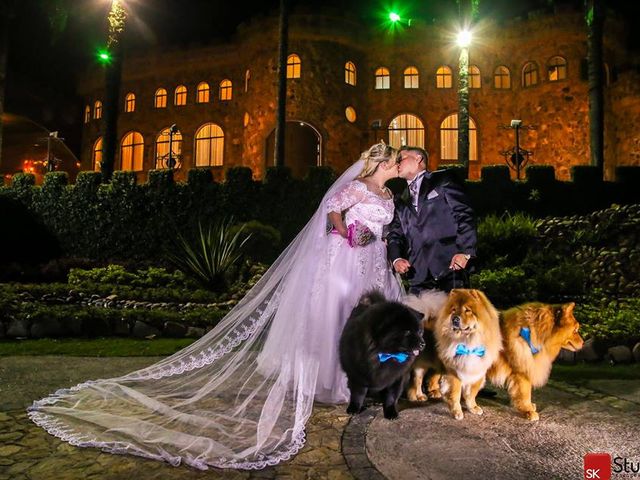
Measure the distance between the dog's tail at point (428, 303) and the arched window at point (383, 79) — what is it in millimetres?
22644

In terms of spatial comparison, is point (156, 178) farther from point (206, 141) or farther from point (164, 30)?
point (164, 30)

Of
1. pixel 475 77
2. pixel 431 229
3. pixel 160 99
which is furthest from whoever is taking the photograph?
pixel 160 99

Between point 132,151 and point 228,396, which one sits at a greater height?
point 132,151

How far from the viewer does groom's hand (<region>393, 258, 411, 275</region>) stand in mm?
4452

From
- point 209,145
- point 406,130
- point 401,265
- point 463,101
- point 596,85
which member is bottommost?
point 401,265

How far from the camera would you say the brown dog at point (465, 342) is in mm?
3510

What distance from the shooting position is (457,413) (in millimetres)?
3730

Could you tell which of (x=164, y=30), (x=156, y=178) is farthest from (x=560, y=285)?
(x=164, y=30)

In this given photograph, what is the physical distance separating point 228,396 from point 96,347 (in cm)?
318

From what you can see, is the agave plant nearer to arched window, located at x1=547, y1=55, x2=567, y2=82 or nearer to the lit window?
the lit window

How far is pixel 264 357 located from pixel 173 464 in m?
1.79

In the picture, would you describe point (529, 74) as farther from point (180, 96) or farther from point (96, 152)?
point (96, 152)

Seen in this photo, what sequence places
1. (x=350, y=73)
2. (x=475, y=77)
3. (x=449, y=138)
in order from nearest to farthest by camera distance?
(x=350, y=73)
(x=475, y=77)
(x=449, y=138)

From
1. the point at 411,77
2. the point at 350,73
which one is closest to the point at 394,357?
the point at 350,73
